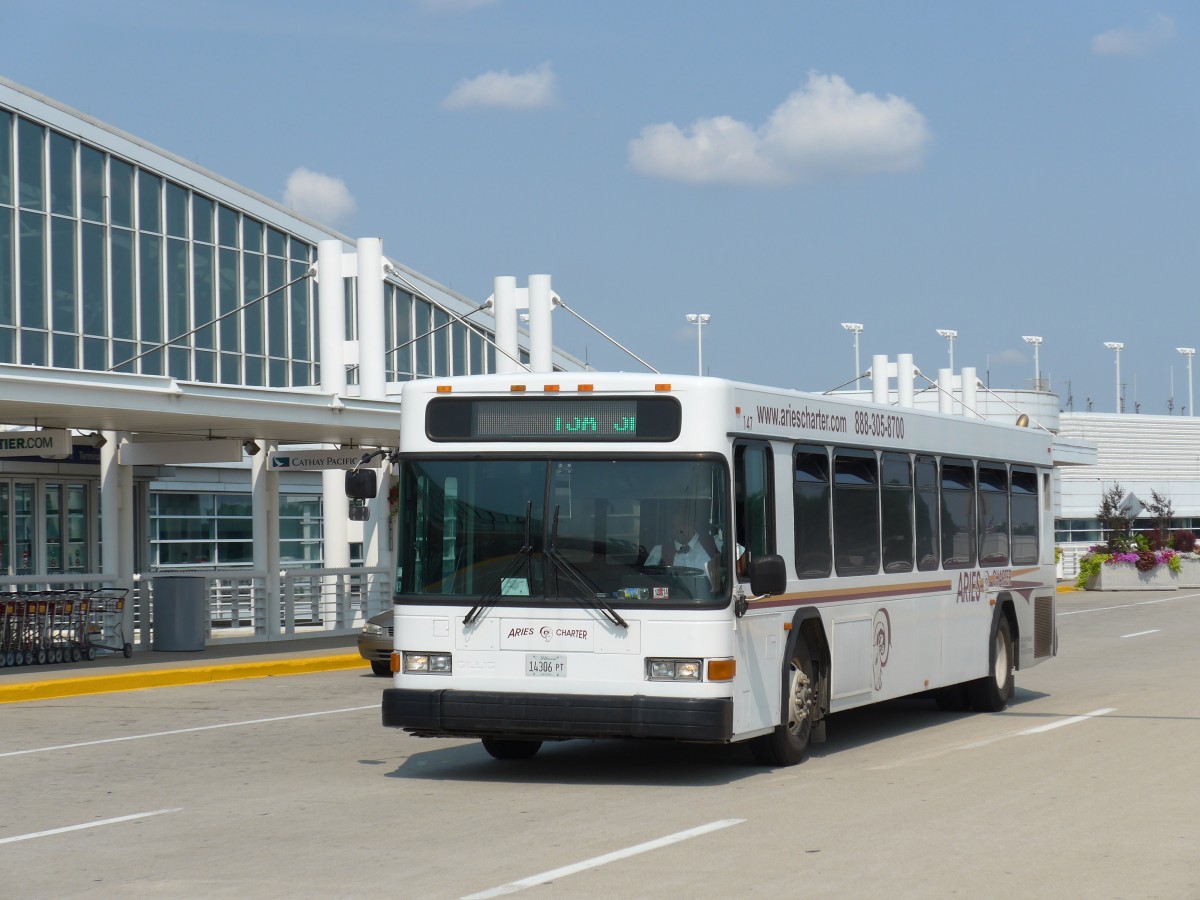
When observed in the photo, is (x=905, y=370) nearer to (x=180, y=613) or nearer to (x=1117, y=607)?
(x=1117, y=607)

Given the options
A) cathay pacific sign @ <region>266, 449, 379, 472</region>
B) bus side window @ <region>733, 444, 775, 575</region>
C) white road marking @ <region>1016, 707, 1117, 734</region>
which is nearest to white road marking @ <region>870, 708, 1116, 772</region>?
white road marking @ <region>1016, 707, 1117, 734</region>

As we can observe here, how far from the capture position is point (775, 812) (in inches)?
391

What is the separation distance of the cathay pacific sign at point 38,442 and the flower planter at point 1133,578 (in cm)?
3475

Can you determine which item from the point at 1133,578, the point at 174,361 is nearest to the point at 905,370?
the point at 1133,578

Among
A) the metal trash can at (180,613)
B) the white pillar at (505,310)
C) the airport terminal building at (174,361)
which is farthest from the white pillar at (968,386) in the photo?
the metal trash can at (180,613)

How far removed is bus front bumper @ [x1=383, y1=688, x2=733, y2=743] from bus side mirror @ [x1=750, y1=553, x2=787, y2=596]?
757mm

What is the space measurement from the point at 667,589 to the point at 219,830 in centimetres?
310

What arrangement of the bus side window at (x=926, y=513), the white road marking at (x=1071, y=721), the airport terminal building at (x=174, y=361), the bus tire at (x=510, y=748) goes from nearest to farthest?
the bus tire at (x=510, y=748) → the white road marking at (x=1071, y=721) → the bus side window at (x=926, y=513) → the airport terminal building at (x=174, y=361)

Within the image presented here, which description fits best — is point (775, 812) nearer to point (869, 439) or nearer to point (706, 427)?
point (706, 427)

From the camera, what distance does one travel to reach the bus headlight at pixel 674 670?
1091 cm

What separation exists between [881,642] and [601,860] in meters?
5.65

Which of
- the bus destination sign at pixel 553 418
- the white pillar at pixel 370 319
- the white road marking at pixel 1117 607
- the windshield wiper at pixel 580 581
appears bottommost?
the white road marking at pixel 1117 607

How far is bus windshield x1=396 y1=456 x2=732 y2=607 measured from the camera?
Answer: 36.2 ft

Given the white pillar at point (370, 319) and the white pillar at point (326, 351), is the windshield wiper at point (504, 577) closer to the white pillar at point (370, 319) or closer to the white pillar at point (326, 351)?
the white pillar at point (326, 351)
